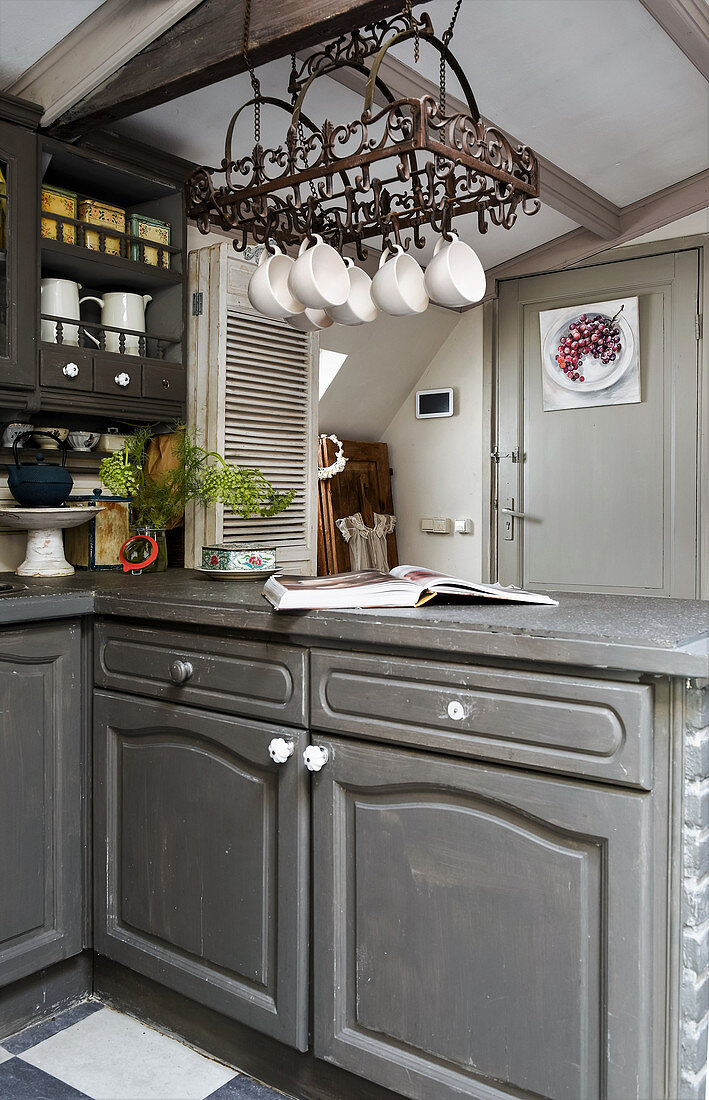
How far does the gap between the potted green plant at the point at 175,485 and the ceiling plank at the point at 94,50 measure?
910 millimetres

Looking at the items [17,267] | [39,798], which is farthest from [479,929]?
[17,267]

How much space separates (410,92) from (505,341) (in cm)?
167

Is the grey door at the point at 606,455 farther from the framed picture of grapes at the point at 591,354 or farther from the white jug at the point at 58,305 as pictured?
the white jug at the point at 58,305

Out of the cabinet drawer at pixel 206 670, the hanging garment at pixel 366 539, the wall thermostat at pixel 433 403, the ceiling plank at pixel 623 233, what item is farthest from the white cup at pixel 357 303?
the wall thermostat at pixel 433 403

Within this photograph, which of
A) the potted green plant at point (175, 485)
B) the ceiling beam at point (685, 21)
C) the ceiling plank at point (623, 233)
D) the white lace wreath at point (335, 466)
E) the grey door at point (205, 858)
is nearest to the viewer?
the grey door at point (205, 858)

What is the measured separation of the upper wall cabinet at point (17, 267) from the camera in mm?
2193

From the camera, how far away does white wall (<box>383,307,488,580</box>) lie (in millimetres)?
4254

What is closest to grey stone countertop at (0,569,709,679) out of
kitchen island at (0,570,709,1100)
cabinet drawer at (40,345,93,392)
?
kitchen island at (0,570,709,1100)

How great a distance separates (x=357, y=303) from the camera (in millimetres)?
1724

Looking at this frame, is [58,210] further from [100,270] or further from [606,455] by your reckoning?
[606,455]

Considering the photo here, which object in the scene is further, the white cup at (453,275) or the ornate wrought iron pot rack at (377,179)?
the white cup at (453,275)

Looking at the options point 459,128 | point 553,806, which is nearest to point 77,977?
point 553,806

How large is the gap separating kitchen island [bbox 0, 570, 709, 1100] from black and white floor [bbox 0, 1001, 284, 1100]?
1.8 inches

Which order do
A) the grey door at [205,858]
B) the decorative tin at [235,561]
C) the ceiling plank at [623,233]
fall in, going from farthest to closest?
the ceiling plank at [623,233]
the decorative tin at [235,561]
the grey door at [205,858]
